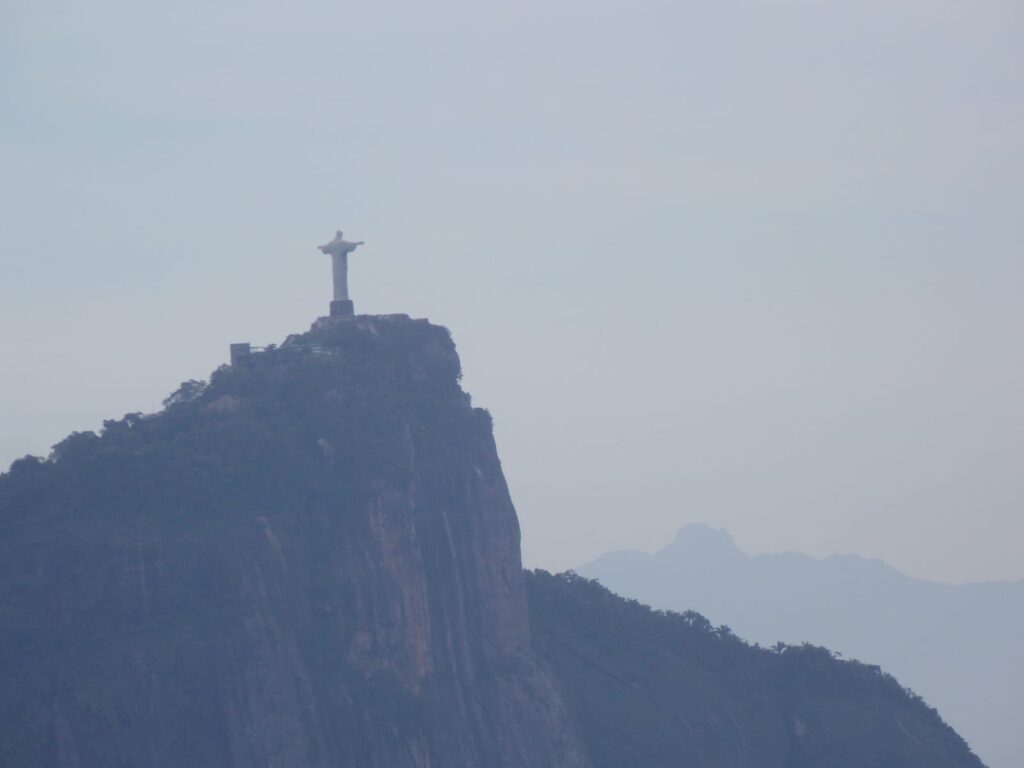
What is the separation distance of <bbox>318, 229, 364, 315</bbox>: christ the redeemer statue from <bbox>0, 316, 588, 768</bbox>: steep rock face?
0.88 m

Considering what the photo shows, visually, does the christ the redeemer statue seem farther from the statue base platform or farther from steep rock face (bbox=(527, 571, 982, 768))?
steep rock face (bbox=(527, 571, 982, 768))

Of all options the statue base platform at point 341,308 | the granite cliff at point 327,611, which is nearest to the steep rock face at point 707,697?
the granite cliff at point 327,611

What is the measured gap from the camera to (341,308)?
70.4 meters

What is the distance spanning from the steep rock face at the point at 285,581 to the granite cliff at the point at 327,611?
70 millimetres

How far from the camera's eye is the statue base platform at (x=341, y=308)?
231 feet

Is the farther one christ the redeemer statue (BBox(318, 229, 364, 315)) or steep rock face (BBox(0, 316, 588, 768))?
christ the redeemer statue (BBox(318, 229, 364, 315))

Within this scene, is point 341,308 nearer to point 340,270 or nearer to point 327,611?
point 340,270

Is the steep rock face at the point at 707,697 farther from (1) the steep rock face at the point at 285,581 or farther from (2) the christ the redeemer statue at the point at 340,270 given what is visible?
(2) the christ the redeemer statue at the point at 340,270

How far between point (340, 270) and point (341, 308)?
1556 mm

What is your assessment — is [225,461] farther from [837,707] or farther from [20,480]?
[837,707]

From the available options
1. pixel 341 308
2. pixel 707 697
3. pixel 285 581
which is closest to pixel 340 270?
pixel 341 308

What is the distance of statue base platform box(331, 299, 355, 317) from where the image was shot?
231ft

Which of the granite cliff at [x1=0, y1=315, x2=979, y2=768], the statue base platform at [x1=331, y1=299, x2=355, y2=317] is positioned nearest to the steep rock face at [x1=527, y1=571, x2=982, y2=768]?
the granite cliff at [x1=0, y1=315, x2=979, y2=768]

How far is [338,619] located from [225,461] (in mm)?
5889
